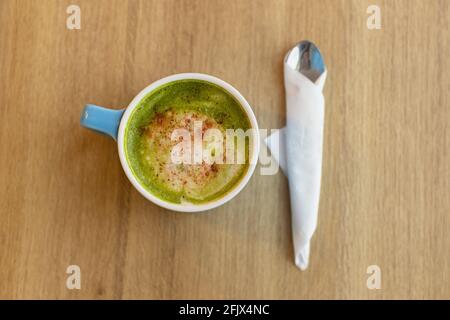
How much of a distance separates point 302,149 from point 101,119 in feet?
1.08

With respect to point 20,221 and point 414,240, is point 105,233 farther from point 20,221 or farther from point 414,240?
point 414,240

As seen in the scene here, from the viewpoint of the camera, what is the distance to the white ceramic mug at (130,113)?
84cm

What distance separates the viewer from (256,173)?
0.92m

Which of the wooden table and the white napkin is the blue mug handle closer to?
the wooden table

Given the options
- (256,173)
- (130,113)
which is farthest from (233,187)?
(130,113)

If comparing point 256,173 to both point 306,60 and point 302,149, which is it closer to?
point 302,149

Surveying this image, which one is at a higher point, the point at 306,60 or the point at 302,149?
the point at 306,60

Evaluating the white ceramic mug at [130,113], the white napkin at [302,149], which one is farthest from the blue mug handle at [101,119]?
the white napkin at [302,149]

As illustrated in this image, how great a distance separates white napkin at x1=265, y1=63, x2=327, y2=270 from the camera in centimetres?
90

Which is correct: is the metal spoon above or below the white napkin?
above

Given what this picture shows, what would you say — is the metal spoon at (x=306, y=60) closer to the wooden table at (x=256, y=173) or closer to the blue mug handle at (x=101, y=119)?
the wooden table at (x=256, y=173)

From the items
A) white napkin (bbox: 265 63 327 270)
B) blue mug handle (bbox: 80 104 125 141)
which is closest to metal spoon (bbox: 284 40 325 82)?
white napkin (bbox: 265 63 327 270)

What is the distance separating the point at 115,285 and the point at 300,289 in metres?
0.31

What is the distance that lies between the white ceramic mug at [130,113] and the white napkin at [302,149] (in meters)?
0.09
